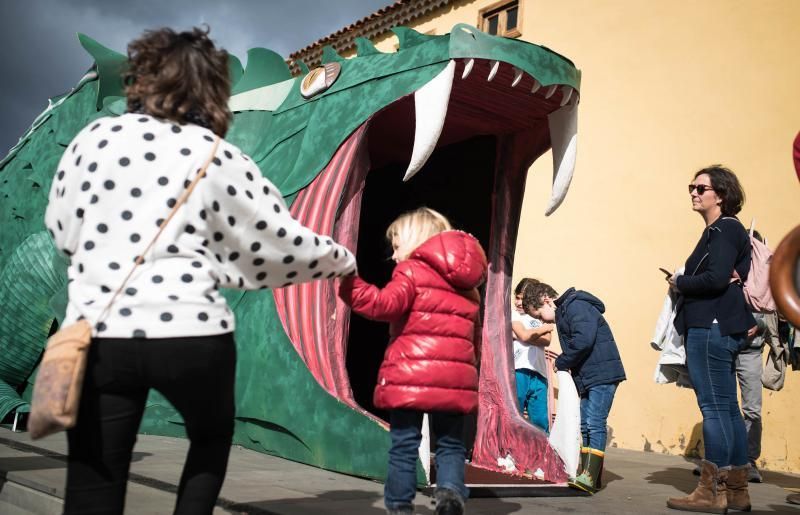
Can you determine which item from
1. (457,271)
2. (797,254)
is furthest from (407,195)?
(797,254)

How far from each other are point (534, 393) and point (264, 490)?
3169mm

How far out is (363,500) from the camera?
11.0 ft

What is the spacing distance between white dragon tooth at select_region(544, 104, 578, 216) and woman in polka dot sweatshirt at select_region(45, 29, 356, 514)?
2686mm

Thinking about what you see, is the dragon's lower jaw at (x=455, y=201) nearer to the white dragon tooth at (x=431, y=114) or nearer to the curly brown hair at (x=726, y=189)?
the white dragon tooth at (x=431, y=114)

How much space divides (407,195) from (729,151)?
3320 mm

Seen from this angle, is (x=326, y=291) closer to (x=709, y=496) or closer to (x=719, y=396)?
(x=719, y=396)

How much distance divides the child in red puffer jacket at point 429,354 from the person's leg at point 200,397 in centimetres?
78

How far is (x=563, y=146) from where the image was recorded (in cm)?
444

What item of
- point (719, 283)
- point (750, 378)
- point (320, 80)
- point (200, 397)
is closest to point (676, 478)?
point (750, 378)

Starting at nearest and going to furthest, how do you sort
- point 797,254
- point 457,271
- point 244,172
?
point 244,172
point 797,254
point 457,271

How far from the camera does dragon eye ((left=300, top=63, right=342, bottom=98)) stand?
4.75 m

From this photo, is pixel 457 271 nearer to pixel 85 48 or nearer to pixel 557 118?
pixel 557 118

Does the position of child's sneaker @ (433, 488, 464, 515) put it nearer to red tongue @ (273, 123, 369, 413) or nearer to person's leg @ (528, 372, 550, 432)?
red tongue @ (273, 123, 369, 413)

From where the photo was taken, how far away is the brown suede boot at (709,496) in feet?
11.9
